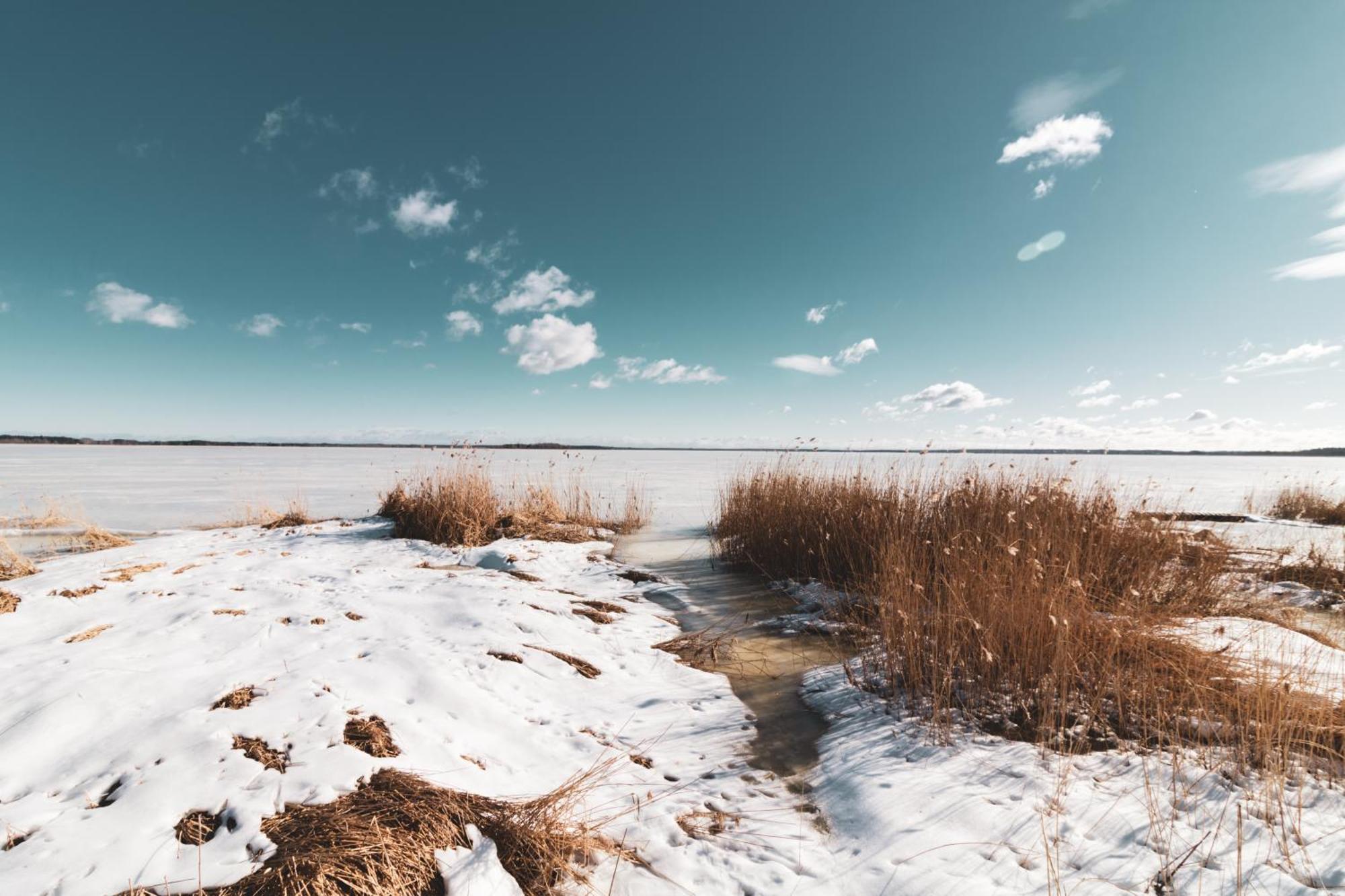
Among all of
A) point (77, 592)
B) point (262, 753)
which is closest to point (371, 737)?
point (262, 753)

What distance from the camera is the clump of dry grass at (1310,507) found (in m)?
11.1

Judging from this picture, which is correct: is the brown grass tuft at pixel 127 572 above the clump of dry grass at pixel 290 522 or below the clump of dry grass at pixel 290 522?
above

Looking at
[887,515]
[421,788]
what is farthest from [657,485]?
[421,788]

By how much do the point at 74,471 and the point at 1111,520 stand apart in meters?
31.7

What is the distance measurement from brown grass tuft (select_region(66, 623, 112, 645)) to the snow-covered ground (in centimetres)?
2

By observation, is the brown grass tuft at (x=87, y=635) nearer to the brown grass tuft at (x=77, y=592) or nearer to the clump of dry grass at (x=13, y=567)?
the brown grass tuft at (x=77, y=592)

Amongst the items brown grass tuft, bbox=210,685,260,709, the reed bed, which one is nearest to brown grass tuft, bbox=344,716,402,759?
brown grass tuft, bbox=210,685,260,709

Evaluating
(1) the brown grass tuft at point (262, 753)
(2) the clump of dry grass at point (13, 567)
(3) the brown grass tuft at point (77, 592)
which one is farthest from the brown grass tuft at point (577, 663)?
(2) the clump of dry grass at point (13, 567)

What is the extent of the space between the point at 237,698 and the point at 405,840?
1.23m

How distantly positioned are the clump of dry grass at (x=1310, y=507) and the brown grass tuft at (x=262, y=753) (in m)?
17.4

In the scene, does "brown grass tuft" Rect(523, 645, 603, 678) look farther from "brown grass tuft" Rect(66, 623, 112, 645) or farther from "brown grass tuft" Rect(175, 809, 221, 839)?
"brown grass tuft" Rect(66, 623, 112, 645)

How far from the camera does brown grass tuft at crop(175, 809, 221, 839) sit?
1466 millimetres

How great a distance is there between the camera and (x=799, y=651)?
13.3ft

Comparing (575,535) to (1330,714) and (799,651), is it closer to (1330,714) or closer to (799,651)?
(799,651)
